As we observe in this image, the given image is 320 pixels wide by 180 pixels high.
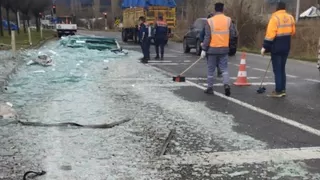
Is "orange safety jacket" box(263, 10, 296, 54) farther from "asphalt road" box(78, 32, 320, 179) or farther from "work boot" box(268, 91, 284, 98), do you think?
"asphalt road" box(78, 32, 320, 179)

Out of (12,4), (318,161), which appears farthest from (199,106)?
(12,4)

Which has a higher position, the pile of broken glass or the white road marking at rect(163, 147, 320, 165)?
the white road marking at rect(163, 147, 320, 165)

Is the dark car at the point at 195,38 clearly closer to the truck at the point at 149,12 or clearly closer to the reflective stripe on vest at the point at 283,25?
the truck at the point at 149,12

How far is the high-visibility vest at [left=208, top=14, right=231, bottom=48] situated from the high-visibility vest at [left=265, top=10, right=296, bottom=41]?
0.85 meters

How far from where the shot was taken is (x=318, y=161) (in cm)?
473

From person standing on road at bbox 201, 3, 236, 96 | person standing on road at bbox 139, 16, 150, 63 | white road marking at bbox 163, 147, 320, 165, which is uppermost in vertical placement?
person standing on road at bbox 201, 3, 236, 96

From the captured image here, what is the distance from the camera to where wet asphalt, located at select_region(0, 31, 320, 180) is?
4.45m

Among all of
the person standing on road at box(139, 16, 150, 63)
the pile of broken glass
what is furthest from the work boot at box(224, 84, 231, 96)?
the pile of broken glass

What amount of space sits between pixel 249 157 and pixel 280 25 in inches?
181

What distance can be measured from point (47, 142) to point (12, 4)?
127 feet

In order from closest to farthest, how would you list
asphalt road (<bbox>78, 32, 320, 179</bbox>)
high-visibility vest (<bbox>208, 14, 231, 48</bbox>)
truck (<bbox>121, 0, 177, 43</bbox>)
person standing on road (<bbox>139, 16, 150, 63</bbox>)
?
asphalt road (<bbox>78, 32, 320, 179</bbox>) < high-visibility vest (<bbox>208, 14, 231, 48</bbox>) < person standing on road (<bbox>139, 16, 150, 63</bbox>) < truck (<bbox>121, 0, 177, 43</bbox>)

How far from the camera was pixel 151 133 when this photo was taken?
590 centimetres

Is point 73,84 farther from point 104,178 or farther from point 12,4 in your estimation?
point 12,4

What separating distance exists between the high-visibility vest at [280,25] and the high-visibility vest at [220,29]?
849mm
